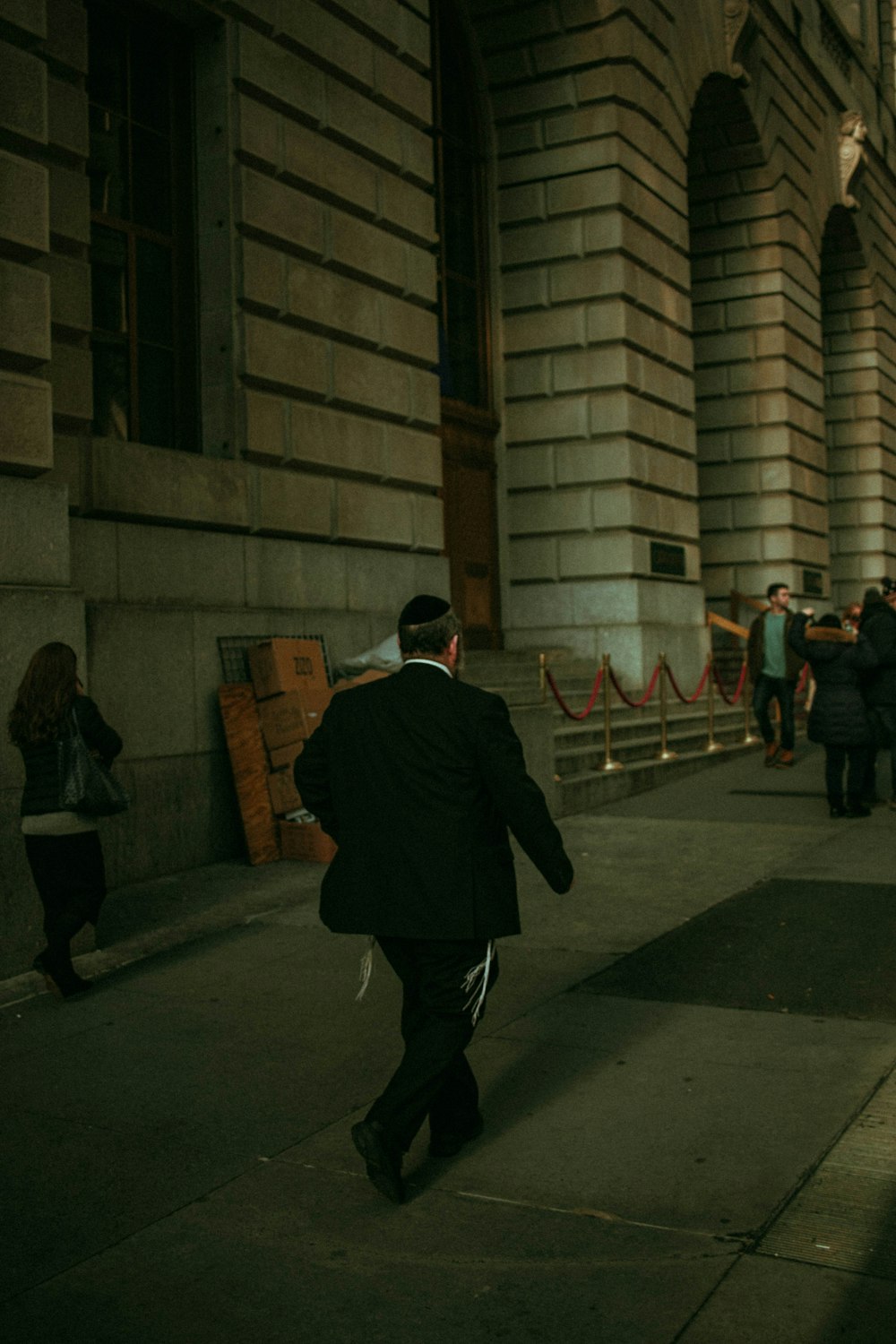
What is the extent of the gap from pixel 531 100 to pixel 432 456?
21.1ft

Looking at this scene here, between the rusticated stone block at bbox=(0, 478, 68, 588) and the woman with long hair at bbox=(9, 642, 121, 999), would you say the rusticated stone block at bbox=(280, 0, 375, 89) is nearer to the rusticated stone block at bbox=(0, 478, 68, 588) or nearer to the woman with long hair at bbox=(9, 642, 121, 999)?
the rusticated stone block at bbox=(0, 478, 68, 588)

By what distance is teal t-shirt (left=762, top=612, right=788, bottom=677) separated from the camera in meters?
14.8

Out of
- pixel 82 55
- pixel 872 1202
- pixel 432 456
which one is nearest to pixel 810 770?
pixel 432 456

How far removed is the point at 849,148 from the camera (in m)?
25.5

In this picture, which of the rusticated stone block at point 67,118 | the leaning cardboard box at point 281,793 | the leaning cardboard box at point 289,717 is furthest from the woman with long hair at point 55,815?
the rusticated stone block at point 67,118

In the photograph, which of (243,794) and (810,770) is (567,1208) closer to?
(243,794)

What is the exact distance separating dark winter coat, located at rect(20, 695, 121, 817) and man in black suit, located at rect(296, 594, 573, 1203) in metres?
2.47

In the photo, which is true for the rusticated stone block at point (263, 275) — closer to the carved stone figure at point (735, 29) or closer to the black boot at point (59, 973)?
the black boot at point (59, 973)

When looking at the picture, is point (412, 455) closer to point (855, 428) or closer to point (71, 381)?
point (71, 381)

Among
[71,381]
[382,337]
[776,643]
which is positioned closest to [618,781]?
[776,643]

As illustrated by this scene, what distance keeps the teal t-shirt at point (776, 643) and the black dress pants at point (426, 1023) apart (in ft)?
36.2

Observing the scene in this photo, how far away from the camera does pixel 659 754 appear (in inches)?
571

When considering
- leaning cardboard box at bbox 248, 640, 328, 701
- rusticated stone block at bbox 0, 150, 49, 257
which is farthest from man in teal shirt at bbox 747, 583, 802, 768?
rusticated stone block at bbox 0, 150, 49, 257

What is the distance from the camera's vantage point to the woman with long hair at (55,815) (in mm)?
6371
